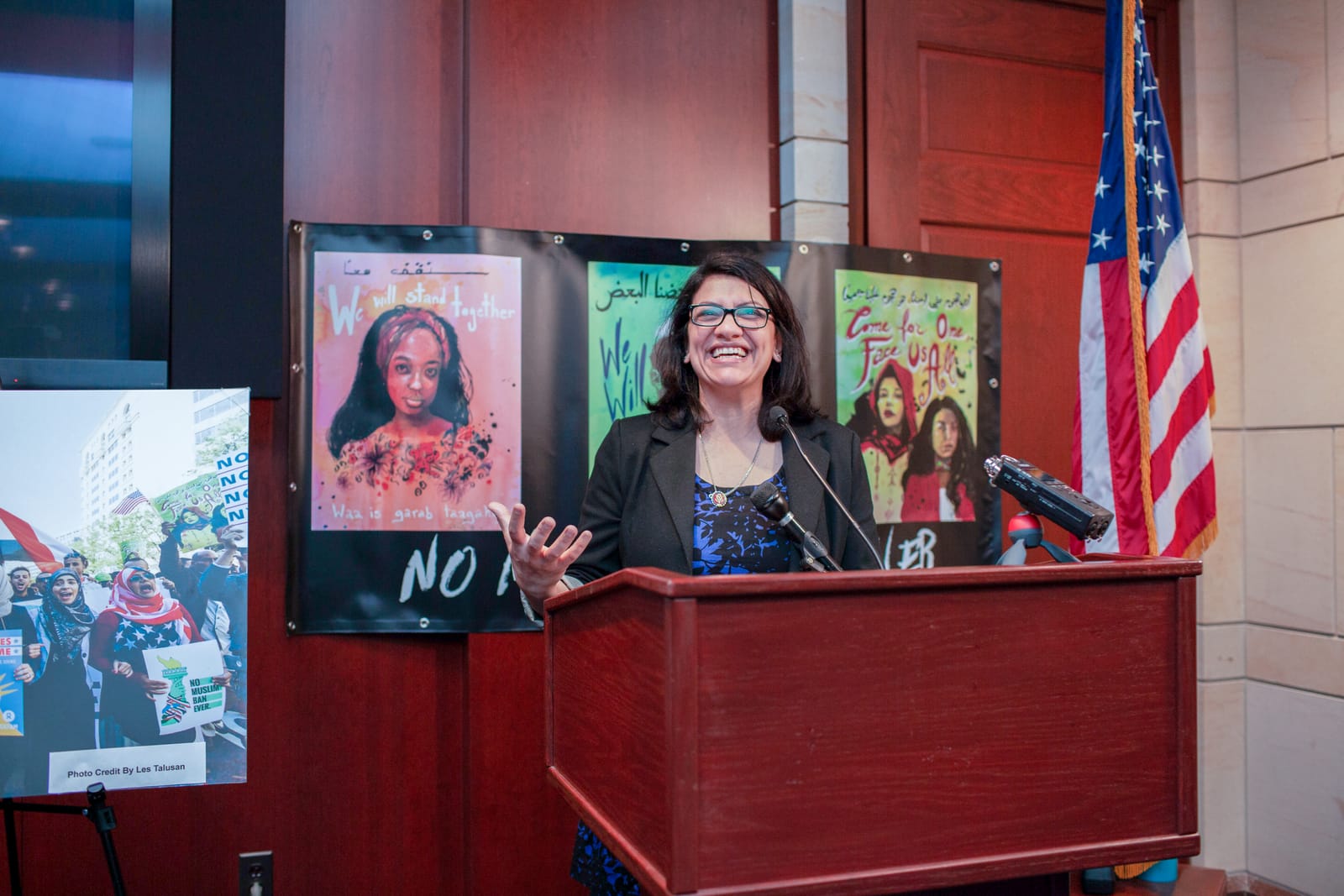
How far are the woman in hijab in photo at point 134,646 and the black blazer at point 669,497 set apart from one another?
30.6 inches

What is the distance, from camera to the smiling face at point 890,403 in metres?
2.81

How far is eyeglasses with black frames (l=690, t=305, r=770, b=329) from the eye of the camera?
183cm

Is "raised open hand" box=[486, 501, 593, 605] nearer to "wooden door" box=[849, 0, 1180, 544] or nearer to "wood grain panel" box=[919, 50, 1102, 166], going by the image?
"wooden door" box=[849, 0, 1180, 544]

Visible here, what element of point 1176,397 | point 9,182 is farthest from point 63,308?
point 1176,397

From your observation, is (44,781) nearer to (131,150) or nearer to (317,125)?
(131,150)

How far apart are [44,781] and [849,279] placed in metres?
2.10

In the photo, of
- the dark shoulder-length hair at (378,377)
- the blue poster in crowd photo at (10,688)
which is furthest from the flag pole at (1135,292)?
the blue poster in crowd photo at (10,688)

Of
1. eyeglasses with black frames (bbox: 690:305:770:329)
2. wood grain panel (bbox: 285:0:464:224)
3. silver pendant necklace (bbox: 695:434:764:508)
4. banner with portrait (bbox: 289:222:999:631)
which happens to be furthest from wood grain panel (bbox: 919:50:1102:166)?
silver pendant necklace (bbox: 695:434:764:508)

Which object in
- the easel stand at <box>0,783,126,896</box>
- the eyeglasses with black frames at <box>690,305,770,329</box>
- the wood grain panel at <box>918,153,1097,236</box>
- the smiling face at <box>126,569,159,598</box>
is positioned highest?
the wood grain panel at <box>918,153,1097,236</box>

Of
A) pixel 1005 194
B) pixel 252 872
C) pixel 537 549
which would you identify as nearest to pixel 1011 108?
pixel 1005 194

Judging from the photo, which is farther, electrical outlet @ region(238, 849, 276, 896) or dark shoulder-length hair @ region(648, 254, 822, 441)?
electrical outlet @ region(238, 849, 276, 896)

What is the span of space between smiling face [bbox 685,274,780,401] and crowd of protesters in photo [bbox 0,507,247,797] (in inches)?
36.9

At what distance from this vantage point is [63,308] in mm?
2283

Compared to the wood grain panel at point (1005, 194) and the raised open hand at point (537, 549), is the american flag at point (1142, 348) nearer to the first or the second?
the wood grain panel at point (1005, 194)
